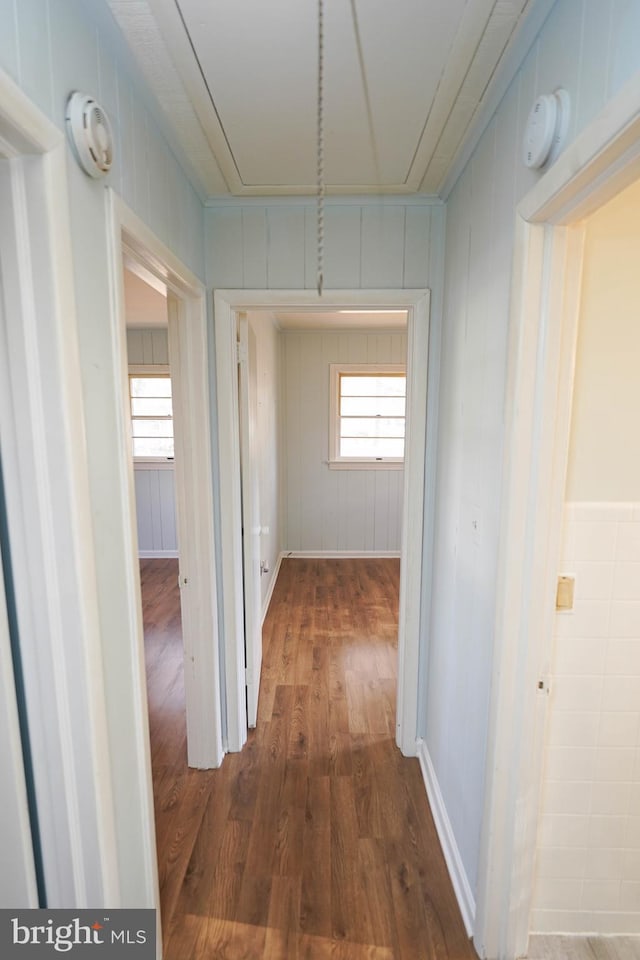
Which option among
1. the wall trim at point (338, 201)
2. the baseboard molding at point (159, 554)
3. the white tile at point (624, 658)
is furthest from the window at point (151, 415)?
the white tile at point (624, 658)

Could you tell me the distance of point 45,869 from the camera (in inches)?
39.0

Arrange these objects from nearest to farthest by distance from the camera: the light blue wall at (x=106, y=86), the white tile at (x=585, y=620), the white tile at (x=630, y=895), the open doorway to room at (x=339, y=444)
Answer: the light blue wall at (x=106, y=86), the white tile at (x=585, y=620), the white tile at (x=630, y=895), the open doorway to room at (x=339, y=444)

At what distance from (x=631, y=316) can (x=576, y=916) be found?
1.78 metres

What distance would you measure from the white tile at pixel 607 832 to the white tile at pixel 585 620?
585 millimetres

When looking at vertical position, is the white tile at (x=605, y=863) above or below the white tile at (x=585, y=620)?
below

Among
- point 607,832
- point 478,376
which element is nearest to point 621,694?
point 607,832

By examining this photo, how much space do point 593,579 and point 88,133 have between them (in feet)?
5.25

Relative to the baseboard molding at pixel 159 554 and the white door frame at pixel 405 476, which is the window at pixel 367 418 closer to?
the baseboard molding at pixel 159 554

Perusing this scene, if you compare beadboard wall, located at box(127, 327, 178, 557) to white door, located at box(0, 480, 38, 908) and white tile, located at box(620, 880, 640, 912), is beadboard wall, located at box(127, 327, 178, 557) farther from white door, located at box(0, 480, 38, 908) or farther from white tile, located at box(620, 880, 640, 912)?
white tile, located at box(620, 880, 640, 912)

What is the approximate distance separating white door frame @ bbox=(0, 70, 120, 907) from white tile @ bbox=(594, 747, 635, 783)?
134cm

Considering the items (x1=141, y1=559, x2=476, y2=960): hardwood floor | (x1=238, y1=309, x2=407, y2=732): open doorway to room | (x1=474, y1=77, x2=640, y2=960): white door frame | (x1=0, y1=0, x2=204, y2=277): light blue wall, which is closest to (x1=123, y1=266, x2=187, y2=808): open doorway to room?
(x1=141, y1=559, x2=476, y2=960): hardwood floor

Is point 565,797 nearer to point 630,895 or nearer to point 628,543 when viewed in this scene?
point 630,895

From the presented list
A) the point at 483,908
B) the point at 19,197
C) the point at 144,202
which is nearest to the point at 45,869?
the point at 483,908

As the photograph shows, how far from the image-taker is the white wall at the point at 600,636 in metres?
1.18
